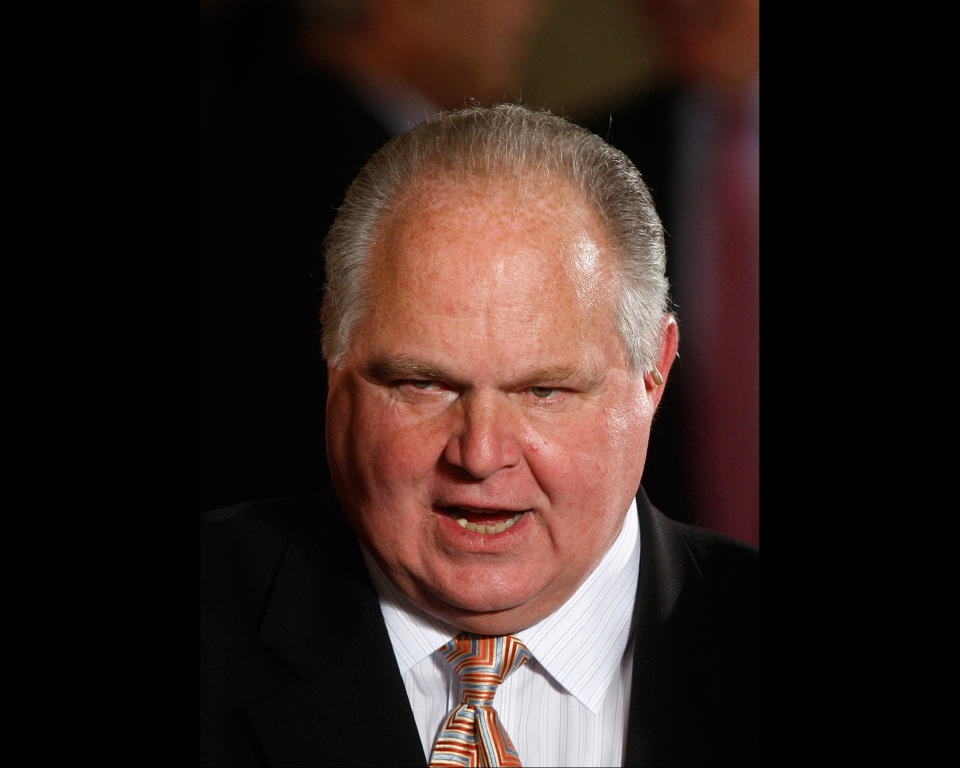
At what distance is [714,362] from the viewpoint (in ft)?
5.31

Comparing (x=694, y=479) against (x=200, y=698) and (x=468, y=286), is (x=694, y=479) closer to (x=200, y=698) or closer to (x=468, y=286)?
(x=468, y=286)

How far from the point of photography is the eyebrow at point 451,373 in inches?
49.6

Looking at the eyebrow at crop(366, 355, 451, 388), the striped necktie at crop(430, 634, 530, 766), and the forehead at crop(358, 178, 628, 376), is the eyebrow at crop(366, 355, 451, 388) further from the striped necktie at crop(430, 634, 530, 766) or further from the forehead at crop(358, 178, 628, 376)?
the striped necktie at crop(430, 634, 530, 766)

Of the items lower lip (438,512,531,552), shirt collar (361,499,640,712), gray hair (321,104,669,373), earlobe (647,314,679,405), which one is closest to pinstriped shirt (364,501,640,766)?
shirt collar (361,499,640,712)

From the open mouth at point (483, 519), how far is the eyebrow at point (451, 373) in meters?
0.20

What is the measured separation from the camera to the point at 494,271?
4.09 ft

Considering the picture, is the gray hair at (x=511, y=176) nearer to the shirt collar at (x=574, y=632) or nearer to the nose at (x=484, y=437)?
the nose at (x=484, y=437)

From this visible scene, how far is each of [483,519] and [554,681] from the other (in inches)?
12.4

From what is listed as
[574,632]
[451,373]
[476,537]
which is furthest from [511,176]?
[574,632]

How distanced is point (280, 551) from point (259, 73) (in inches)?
32.1

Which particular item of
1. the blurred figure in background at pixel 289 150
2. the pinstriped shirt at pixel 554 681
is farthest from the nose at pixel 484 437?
the blurred figure in background at pixel 289 150

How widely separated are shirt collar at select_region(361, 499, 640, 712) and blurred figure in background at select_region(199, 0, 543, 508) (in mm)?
339

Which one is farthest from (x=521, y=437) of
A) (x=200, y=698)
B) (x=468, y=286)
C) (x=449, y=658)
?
Answer: (x=200, y=698)

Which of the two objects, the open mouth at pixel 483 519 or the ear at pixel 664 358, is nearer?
the open mouth at pixel 483 519
